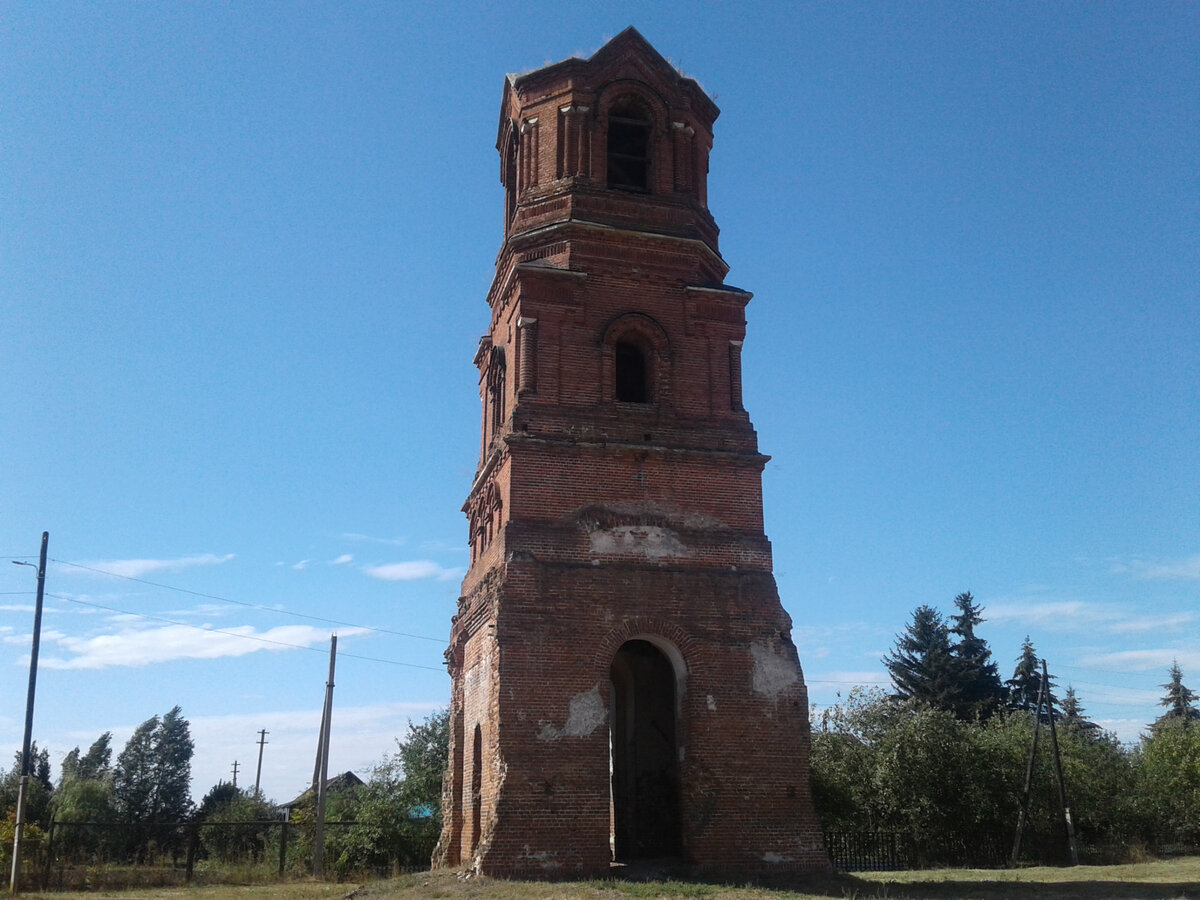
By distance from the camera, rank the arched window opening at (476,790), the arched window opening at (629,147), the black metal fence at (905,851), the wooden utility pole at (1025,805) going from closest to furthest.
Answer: the arched window opening at (476,790)
the arched window opening at (629,147)
the black metal fence at (905,851)
the wooden utility pole at (1025,805)

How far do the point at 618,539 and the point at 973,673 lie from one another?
31.7m

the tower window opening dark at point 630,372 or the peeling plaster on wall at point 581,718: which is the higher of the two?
the tower window opening dark at point 630,372

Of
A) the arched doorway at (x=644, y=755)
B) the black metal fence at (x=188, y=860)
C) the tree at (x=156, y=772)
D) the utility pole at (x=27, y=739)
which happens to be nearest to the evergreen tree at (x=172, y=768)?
the tree at (x=156, y=772)

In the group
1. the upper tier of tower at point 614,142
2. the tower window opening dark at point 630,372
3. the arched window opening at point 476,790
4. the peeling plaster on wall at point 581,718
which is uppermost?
the upper tier of tower at point 614,142

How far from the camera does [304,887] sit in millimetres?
20812

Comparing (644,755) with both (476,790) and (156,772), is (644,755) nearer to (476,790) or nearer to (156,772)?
(476,790)

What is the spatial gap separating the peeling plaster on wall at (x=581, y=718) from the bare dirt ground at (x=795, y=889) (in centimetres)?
215

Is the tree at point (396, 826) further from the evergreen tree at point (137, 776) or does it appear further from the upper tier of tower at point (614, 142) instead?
the evergreen tree at point (137, 776)

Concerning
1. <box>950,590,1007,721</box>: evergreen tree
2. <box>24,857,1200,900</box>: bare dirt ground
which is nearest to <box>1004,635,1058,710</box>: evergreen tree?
<box>950,590,1007,721</box>: evergreen tree

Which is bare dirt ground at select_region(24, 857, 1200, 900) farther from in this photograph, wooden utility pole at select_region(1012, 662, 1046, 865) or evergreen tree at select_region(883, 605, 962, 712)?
evergreen tree at select_region(883, 605, 962, 712)

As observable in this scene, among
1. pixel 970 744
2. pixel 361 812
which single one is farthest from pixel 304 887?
pixel 970 744

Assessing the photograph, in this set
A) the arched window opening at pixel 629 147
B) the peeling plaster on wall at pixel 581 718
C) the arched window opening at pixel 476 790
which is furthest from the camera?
the arched window opening at pixel 629 147

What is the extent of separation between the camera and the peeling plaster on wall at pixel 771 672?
17.3m

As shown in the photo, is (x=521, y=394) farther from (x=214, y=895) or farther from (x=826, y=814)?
(x=826, y=814)
